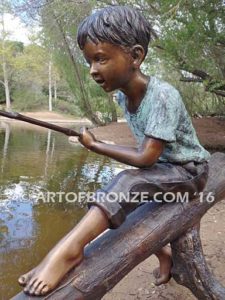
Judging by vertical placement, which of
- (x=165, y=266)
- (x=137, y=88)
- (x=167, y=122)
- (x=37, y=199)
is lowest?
(x=37, y=199)

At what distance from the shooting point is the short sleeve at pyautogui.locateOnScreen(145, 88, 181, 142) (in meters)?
1.83

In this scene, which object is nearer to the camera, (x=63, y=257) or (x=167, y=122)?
(x=63, y=257)

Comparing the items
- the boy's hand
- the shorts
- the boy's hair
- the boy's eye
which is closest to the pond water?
the shorts

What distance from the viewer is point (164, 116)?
186 cm

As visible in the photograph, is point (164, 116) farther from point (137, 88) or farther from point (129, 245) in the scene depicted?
point (129, 245)

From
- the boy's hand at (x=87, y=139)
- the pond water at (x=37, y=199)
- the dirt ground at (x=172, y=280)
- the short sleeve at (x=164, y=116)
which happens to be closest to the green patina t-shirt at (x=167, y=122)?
the short sleeve at (x=164, y=116)

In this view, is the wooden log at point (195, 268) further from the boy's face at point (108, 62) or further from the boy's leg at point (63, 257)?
the boy's face at point (108, 62)

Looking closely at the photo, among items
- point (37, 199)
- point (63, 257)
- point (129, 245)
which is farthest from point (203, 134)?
point (63, 257)

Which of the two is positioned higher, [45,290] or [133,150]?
[133,150]

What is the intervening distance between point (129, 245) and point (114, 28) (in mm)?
1131

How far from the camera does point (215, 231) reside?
415 centimetres

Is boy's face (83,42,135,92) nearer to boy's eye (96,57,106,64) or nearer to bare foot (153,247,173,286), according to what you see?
boy's eye (96,57,106,64)

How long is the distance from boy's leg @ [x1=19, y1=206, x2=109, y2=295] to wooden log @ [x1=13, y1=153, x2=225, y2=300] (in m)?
0.05

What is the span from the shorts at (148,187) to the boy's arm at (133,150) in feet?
0.26
